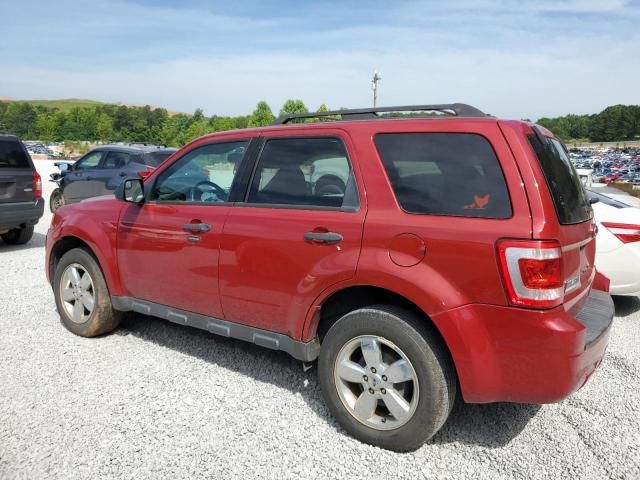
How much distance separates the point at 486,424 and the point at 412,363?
90cm

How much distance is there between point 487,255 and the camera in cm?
249

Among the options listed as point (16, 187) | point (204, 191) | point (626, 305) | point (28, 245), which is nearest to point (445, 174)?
point (204, 191)

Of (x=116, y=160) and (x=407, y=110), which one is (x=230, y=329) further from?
(x=116, y=160)

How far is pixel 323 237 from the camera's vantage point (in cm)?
300

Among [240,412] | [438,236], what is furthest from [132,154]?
[438,236]

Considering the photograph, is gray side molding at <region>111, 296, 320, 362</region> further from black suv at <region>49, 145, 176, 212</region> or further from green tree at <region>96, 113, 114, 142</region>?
green tree at <region>96, 113, 114, 142</region>

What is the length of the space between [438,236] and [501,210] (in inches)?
13.0

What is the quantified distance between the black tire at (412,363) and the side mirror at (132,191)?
2.02 meters

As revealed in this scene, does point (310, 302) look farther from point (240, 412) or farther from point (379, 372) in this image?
point (240, 412)

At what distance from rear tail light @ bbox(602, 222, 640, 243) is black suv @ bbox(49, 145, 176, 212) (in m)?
8.49

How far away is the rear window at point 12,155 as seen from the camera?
8109 mm

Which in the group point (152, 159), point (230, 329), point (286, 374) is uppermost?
point (152, 159)

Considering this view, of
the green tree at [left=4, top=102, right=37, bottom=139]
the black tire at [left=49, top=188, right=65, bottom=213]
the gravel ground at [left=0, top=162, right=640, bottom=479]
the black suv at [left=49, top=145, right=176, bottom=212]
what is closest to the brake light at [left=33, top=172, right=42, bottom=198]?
the black suv at [left=49, top=145, right=176, bottom=212]

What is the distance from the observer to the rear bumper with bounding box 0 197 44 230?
8062 millimetres
